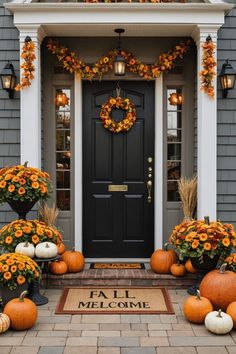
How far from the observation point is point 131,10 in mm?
5312

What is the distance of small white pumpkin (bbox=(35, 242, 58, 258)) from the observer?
15.9 feet

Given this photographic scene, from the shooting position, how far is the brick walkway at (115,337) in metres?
3.75

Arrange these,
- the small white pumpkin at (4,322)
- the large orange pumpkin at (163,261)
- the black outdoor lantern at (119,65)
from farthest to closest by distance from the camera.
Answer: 1. the black outdoor lantern at (119,65)
2. the large orange pumpkin at (163,261)
3. the small white pumpkin at (4,322)

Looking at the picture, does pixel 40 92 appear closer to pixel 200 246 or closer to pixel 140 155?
pixel 140 155

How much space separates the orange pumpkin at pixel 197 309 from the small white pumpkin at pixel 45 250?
1452mm

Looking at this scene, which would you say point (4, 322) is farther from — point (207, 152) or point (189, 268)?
point (207, 152)

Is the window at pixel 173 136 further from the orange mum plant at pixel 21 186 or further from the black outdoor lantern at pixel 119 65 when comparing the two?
the orange mum plant at pixel 21 186

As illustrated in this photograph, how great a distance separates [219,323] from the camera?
13.1ft

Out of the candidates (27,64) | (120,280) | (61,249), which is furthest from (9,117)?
(120,280)

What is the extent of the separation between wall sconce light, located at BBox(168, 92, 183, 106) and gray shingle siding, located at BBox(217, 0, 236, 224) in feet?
1.93

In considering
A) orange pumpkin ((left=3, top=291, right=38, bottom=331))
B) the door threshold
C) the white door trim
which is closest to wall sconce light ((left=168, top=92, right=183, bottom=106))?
the white door trim

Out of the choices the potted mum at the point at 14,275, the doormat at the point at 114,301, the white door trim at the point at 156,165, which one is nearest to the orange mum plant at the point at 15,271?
the potted mum at the point at 14,275

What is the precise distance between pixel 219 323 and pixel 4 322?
69.9 inches

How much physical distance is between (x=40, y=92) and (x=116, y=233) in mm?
1983
